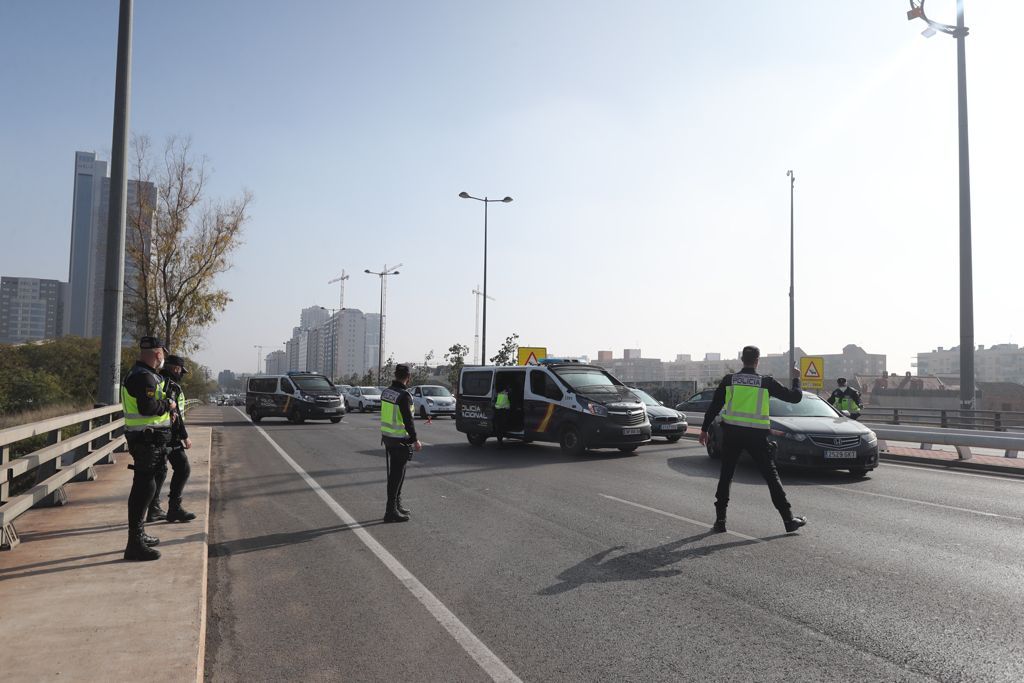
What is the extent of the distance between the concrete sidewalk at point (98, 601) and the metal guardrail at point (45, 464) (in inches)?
11.6

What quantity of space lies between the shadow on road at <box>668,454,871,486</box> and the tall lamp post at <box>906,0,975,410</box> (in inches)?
366

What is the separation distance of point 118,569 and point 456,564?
2839 mm

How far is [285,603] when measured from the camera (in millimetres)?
5375

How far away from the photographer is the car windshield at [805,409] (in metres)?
13.2

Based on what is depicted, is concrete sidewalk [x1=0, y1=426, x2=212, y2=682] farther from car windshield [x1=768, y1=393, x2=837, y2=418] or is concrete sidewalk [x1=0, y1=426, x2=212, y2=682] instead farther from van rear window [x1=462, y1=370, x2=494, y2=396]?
car windshield [x1=768, y1=393, x2=837, y2=418]

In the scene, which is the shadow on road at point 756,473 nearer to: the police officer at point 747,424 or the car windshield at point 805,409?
the car windshield at point 805,409

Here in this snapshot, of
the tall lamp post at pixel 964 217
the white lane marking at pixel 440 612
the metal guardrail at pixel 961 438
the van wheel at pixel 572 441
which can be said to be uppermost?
the tall lamp post at pixel 964 217

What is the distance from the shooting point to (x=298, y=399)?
27984 mm

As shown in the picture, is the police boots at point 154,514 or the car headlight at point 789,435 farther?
the car headlight at point 789,435

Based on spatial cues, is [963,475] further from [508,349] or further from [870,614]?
[508,349]

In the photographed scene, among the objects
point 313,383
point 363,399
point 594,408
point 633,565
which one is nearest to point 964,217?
point 594,408

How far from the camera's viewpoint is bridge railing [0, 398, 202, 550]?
6332 mm

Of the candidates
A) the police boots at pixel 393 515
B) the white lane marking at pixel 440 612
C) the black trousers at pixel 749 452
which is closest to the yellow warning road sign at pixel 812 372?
the black trousers at pixel 749 452

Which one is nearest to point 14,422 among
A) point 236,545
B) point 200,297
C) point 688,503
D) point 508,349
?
point 236,545
